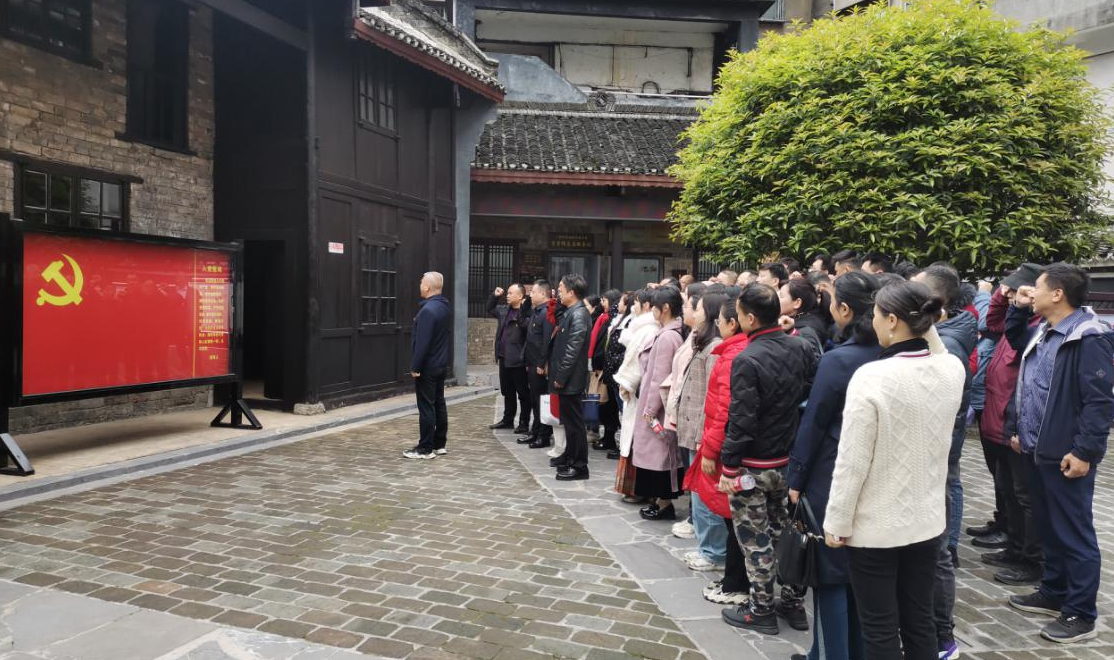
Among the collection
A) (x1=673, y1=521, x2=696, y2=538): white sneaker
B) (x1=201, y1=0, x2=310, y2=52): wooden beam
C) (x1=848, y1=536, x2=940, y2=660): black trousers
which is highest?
(x1=201, y1=0, x2=310, y2=52): wooden beam

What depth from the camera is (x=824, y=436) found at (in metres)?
3.39

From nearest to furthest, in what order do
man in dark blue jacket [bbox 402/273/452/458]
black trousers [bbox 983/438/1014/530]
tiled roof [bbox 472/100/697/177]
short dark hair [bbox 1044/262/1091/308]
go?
short dark hair [bbox 1044/262/1091/308] → black trousers [bbox 983/438/1014/530] → man in dark blue jacket [bbox 402/273/452/458] → tiled roof [bbox 472/100/697/177]

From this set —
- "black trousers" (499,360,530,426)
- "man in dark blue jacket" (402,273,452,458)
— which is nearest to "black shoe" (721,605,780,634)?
"man in dark blue jacket" (402,273,452,458)

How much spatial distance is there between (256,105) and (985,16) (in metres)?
9.90

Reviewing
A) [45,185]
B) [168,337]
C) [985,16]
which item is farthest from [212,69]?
[985,16]

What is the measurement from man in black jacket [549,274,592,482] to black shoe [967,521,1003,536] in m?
3.30

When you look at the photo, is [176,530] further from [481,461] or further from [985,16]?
[985,16]

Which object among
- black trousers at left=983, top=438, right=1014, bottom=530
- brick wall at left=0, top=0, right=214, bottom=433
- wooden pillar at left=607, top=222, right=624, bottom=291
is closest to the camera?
black trousers at left=983, top=438, right=1014, bottom=530

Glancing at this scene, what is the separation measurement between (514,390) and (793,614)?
21.6 feet

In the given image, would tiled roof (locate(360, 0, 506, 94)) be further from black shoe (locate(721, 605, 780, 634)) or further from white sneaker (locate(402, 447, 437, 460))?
black shoe (locate(721, 605, 780, 634))

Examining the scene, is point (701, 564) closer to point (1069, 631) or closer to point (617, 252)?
point (1069, 631)

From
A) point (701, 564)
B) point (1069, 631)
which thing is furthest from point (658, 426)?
point (1069, 631)

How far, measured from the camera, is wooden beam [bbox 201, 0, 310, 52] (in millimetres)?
9148

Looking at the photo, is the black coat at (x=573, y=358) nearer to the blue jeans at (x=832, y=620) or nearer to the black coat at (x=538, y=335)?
A: the black coat at (x=538, y=335)
